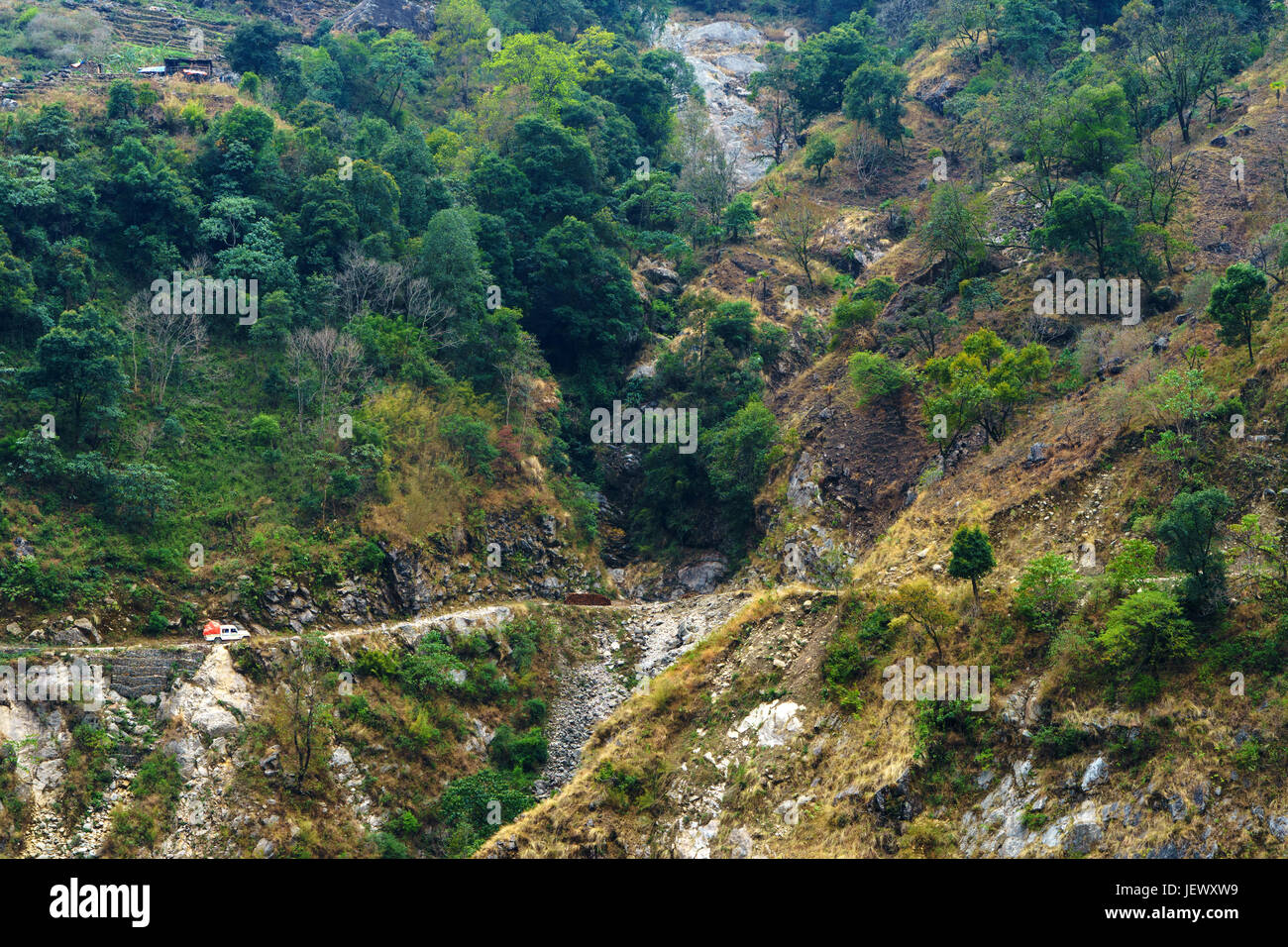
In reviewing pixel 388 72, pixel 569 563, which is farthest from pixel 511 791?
pixel 388 72

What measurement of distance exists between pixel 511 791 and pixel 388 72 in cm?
5389

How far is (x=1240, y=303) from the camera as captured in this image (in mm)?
Result: 35469

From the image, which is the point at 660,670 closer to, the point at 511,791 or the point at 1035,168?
the point at 511,791

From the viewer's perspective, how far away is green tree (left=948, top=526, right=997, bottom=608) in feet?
108

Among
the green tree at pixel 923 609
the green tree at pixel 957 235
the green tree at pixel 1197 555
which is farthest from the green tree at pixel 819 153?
the green tree at pixel 1197 555

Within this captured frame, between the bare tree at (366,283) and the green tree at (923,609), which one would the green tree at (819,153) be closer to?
the bare tree at (366,283)

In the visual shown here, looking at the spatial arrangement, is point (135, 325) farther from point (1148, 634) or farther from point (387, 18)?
point (387, 18)

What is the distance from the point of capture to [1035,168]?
55.8 metres

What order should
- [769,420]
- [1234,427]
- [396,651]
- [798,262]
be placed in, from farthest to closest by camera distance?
[798,262] < [769,420] < [396,651] < [1234,427]
